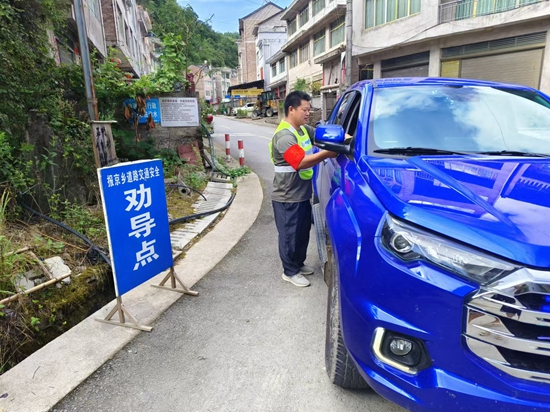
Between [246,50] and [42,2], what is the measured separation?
6425 cm

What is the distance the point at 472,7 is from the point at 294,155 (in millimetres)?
16103

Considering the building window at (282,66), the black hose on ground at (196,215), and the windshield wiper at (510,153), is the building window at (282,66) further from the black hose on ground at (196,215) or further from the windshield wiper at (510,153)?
the windshield wiper at (510,153)

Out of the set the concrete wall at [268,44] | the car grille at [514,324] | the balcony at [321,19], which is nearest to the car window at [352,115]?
the car grille at [514,324]

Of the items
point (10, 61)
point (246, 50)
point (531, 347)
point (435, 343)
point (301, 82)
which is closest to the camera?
point (531, 347)

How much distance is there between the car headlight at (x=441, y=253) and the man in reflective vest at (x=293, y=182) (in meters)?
1.61

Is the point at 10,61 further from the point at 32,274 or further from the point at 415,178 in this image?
the point at 415,178

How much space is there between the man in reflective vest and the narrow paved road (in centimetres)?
32

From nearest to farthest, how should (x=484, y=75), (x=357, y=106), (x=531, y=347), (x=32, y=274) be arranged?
1. (x=531, y=347)
2. (x=357, y=106)
3. (x=32, y=274)
4. (x=484, y=75)

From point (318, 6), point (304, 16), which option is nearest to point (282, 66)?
point (304, 16)

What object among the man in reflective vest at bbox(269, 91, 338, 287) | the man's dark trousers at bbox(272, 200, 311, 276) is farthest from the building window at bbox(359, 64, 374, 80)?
the man's dark trousers at bbox(272, 200, 311, 276)

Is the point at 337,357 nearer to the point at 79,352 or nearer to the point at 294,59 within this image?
the point at 79,352

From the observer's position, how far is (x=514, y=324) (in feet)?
4.17

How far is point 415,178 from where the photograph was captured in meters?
1.82

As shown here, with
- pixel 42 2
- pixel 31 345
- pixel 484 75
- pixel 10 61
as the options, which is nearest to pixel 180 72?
pixel 42 2
